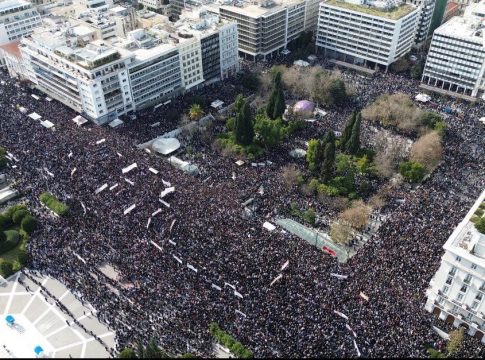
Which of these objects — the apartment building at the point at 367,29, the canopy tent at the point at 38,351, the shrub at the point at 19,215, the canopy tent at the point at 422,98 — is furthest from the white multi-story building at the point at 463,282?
the apartment building at the point at 367,29

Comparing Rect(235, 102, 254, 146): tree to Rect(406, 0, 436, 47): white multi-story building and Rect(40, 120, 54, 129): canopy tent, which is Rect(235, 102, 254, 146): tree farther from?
Rect(406, 0, 436, 47): white multi-story building

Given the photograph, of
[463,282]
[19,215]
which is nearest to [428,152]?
[463,282]

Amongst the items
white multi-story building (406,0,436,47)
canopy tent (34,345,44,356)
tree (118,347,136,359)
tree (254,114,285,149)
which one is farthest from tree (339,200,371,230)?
white multi-story building (406,0,436,47)

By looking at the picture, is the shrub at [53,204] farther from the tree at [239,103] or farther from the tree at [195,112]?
the tree at [239,103]

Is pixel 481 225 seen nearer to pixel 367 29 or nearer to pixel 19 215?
pixel 19 215

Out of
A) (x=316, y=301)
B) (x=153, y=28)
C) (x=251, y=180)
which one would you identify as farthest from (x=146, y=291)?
(x=153, y=28)

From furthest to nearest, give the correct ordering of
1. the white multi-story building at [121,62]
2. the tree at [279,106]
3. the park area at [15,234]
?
the tree at [279,106], the white multi-story building at [121,62], the park area at [15,234]

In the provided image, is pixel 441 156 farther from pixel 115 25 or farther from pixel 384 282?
pixel 115 25
